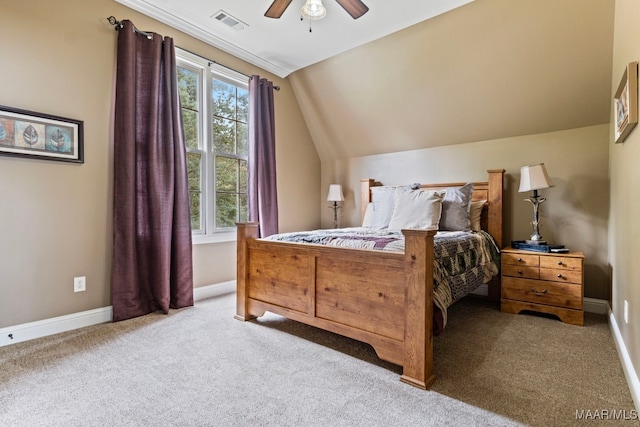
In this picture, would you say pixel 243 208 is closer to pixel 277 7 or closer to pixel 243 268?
pixel 243 268

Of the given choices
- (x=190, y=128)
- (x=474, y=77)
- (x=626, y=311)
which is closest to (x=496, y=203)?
(x=474, y=77)

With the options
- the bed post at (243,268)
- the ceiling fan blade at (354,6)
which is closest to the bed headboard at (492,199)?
the ceiling fan blade at (354,6)

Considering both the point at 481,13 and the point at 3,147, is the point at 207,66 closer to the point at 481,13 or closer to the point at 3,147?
the point at 3,147

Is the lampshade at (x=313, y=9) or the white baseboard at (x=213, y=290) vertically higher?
the lampshade at (x=313, y=9)

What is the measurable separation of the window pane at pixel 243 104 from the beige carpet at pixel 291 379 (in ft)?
7.79

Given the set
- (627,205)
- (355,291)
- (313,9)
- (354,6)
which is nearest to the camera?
(627,205)

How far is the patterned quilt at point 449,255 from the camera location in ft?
6.51

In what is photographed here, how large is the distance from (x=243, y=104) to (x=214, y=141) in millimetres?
628

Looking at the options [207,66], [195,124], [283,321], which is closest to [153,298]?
[283,321]

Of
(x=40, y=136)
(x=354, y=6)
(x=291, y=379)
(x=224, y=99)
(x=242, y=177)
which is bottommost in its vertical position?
(x=291, y=379)

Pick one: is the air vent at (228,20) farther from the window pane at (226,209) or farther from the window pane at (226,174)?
the window pane at (226,209)

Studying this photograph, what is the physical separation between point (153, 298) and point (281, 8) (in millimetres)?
2590

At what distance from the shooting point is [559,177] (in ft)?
10.2

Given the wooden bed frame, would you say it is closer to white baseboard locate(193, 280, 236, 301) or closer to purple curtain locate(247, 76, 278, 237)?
white baseboard locate(193, 280, 236, 301)
